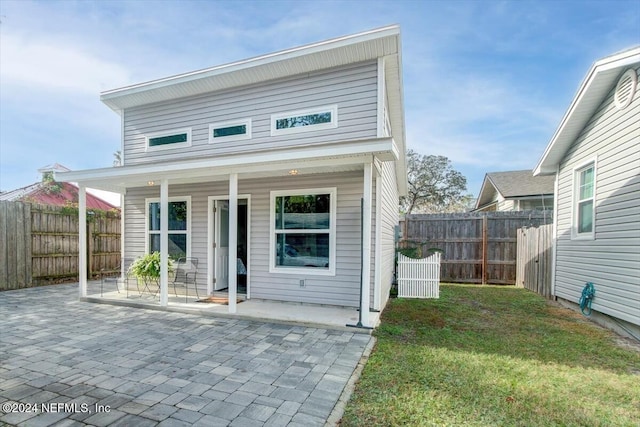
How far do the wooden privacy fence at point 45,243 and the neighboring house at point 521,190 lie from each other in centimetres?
1417

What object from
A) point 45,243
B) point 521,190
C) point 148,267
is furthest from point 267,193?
point 521,190

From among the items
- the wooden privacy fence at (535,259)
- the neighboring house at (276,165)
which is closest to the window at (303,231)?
the neighboring house at (276,165)

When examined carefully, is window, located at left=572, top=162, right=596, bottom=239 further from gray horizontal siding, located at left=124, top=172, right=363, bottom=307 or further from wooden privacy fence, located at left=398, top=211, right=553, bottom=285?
gray horizontal siding, located at left=124, top=172, right=363, bottom=307

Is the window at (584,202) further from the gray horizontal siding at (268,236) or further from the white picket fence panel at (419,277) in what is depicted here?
the gray horizontal siding at (268,236)

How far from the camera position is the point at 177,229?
6.69m

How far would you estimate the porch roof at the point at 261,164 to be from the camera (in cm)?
418

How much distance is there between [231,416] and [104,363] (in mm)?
1958

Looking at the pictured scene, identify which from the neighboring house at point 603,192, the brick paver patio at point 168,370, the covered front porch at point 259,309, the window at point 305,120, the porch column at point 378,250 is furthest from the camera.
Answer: the window at point 305,120

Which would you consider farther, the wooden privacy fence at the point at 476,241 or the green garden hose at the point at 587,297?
the wooden privacy fence at the point at 476,241

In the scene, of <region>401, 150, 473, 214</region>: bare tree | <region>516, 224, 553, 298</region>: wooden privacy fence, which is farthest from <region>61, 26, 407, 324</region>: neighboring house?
<region>401, 150, 473, 214</region>: bare tree

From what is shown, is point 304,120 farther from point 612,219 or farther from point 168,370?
point 612,219

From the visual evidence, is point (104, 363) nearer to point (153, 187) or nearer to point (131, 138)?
point (153, 187)

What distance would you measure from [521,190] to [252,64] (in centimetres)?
1184

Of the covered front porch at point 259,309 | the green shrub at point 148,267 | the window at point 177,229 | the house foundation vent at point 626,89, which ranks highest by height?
the house foundation vent at point 626,89
